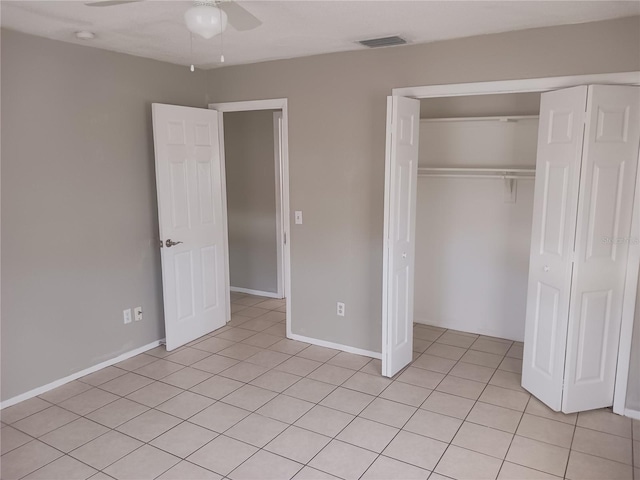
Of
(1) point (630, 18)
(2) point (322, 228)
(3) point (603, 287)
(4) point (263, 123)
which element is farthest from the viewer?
(4) point (263, 123)

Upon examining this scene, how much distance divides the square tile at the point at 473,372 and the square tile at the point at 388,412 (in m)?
0.68

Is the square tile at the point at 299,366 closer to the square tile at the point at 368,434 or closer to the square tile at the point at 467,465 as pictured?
the square tile at the point at 368,434

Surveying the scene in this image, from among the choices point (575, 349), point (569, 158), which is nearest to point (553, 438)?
point (575, 349)

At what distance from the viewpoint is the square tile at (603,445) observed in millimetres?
2684

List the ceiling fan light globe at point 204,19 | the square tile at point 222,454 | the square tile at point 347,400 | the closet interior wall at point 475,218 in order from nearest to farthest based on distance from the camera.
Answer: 1. the ceiling fan light globe at point 204,19
2. the square tile at point 222,454
3. the square tile at point 347,400
4. the closet interior wall at point 475,218

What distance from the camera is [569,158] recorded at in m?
2.90

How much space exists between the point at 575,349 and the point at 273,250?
11.3ft

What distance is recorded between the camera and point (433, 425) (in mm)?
3008

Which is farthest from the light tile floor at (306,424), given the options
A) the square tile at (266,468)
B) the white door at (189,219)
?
the white door at (189,219)

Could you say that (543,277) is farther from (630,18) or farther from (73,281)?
(73,281)

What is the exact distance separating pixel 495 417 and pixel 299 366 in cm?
152

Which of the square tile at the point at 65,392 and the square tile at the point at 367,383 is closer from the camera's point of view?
the square tile at the point at 65,392

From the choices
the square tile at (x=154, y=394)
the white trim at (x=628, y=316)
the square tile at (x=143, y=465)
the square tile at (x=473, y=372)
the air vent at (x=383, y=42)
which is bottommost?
the square tile at (x=143, y=465)

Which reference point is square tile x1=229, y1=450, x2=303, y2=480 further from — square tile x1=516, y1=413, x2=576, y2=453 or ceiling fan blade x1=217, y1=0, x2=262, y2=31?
ceiling fan blade x1=217, y1=0, x2=262, y2=31
